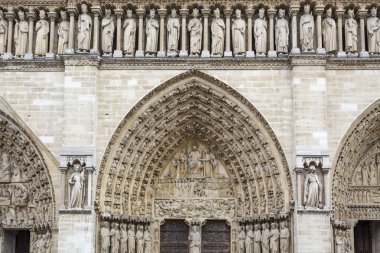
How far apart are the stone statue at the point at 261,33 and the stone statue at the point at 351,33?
161 centimetres

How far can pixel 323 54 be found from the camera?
14281 millimetres

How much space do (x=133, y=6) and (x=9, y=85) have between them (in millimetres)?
2941

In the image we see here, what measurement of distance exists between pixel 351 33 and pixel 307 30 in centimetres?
91

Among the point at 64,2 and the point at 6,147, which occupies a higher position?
the point at 64,2

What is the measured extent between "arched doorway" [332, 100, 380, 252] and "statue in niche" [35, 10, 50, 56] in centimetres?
619

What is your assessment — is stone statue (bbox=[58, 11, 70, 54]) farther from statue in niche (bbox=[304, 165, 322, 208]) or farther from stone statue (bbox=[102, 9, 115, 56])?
statue in niche (bbox=[304, 165, 322, 208])

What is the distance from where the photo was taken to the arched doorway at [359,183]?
14305mm

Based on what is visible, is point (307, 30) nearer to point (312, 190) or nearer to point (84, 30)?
point (312, 190)

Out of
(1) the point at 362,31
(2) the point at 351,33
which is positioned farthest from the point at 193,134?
(1) the point at 362,31

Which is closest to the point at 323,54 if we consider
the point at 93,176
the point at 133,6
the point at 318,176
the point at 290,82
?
the point at 290,82

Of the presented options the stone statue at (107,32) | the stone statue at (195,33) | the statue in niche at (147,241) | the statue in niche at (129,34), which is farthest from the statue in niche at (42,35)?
the statue in niche at (147,241)

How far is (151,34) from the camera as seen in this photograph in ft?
Result: 48.1

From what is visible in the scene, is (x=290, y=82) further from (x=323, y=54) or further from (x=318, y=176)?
(x=318, y=176)

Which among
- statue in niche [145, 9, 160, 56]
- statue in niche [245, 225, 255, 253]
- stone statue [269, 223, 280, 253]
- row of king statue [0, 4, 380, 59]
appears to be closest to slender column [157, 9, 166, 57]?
row of king statue [0, 4, 380, 59]
